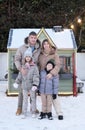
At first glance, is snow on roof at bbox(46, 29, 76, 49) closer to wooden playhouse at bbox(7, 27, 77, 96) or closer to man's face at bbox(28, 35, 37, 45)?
wooden playhouse at bbox(7, 27, 77, 96)

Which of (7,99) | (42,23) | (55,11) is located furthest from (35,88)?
(55,11)

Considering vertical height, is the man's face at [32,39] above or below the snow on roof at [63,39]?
below

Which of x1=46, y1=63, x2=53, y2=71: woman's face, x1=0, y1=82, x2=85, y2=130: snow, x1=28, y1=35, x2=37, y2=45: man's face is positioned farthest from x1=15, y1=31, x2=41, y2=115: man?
x1=0, y1=82, x2=85, y2=130: snow

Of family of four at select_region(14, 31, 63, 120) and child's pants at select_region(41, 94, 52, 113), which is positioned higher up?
family of four at select_region(14, 31, 63, 120)

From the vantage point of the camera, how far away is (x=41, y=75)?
7.88 metres

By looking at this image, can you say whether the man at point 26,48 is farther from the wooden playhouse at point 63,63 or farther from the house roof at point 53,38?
the house roof at point 53,38

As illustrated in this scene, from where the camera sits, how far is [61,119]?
7.80 meters

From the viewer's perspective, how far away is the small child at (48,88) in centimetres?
780

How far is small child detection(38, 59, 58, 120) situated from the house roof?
11.5ft

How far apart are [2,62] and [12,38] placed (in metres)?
4.85

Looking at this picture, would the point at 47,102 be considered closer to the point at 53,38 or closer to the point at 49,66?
the point at 49,66

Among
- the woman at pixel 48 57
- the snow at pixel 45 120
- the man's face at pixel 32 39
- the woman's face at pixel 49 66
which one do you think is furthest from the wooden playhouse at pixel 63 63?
the woman's face at pixel 49 66

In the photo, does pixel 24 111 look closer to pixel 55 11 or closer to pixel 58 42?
pixel 58 42

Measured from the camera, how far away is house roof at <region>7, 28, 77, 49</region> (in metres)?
11.4
